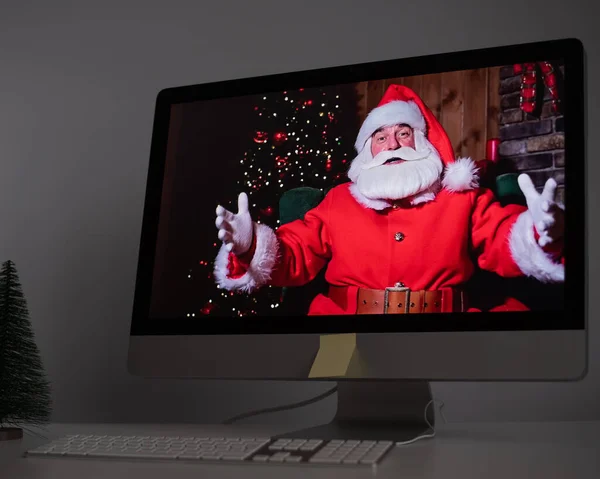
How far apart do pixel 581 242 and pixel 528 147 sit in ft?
0.45

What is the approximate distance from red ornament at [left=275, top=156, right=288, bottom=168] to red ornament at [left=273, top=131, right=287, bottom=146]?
0.07 feet

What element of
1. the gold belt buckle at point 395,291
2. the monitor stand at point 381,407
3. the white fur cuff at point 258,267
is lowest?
the monitor stand at point 381,407

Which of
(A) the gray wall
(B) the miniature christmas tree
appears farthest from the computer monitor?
(A) the gray wall

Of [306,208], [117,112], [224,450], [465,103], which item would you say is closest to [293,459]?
[224,450]

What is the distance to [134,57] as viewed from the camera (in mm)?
1630

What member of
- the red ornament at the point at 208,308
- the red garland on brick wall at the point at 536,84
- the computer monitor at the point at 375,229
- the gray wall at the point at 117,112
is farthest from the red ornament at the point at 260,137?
the gray wall at the point at 117,112

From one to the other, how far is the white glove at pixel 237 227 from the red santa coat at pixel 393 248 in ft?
0.04

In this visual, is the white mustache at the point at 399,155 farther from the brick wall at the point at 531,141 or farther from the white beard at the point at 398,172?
the brick wall at the point at 531,141

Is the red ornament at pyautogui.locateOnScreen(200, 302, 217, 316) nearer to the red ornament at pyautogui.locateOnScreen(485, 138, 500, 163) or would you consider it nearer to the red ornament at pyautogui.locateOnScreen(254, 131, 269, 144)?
the red ornament at pyautogui.locateOnScreen(254, 131, 269, 144)

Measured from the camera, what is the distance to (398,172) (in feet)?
3.26

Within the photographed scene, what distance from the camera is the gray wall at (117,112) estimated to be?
1403 mm

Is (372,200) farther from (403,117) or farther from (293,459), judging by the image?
(293,459)

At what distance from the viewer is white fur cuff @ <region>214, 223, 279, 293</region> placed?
3.39ft

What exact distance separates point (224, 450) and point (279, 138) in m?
0.49
